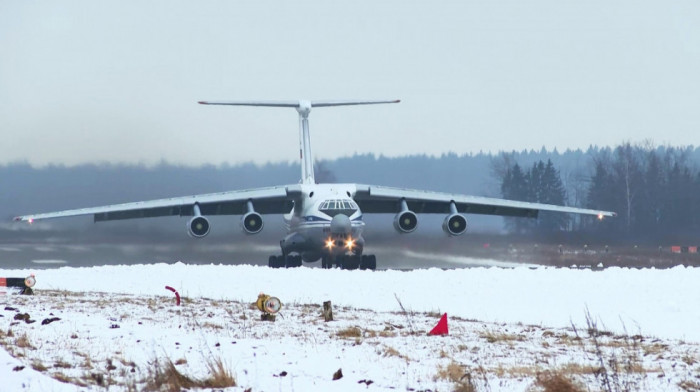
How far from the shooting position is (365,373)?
28.5ft

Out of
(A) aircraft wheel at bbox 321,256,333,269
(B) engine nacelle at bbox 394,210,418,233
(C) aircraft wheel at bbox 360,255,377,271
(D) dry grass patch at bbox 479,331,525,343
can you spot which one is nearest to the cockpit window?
(B) engine nacelle at bbox 394,210,418,233

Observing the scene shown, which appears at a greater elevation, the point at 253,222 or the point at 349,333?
the point at 253,222

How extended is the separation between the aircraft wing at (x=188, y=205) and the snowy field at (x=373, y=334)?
900 centimetres

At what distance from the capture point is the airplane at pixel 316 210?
1252 inches

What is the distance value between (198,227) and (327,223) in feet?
16.1

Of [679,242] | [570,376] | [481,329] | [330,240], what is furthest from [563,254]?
[570,376]

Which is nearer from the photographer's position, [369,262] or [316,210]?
[316,210]

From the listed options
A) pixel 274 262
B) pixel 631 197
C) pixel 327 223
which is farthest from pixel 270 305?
pixel 631 197

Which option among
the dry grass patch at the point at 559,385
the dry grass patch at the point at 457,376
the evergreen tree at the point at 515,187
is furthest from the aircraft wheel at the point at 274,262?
the evergreen tree at the point at 515,187

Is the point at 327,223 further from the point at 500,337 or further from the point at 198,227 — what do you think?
the point at 500,337

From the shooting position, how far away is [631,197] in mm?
66625

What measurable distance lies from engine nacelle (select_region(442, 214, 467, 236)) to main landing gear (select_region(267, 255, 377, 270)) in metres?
3.02

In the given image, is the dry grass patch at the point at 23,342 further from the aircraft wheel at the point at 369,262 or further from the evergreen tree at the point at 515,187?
the evergreen tree at the point at 515,187

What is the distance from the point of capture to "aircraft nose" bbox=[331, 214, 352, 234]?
30828 mm
